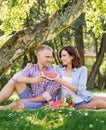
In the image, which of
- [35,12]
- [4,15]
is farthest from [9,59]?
[35,12]

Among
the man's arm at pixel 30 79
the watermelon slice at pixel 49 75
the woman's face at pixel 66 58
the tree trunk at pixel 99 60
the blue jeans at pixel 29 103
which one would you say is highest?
the woman's face at pixel 66 58

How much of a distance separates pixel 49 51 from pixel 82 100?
46.5 inches

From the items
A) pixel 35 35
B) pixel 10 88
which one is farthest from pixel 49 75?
pixel 35 35

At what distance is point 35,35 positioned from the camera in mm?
11094

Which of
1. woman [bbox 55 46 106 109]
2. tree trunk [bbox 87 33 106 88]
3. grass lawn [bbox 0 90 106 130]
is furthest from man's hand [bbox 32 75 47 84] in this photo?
tree trunk [bbox 87 33 106 88]

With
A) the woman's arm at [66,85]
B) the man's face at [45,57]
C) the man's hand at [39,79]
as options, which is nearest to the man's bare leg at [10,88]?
the man's hand at [39,79]

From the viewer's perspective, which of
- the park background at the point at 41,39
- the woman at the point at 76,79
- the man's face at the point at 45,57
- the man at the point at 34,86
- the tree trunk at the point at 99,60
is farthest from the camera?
the tree trunk at the point at 99,60

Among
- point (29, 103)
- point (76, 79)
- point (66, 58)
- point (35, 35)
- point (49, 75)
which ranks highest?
Answer: point (35, 35)

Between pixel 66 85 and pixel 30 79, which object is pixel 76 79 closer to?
pixel 66 85

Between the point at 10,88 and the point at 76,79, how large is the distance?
4.34 feet

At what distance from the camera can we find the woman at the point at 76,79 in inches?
344

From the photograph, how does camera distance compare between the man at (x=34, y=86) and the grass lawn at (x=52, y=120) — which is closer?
the grass lawn at (x=52, y=120)

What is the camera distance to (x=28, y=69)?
29.0 feet

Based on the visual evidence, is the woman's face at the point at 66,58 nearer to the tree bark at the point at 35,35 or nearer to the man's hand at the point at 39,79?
the man's hand at the point at 39,79
